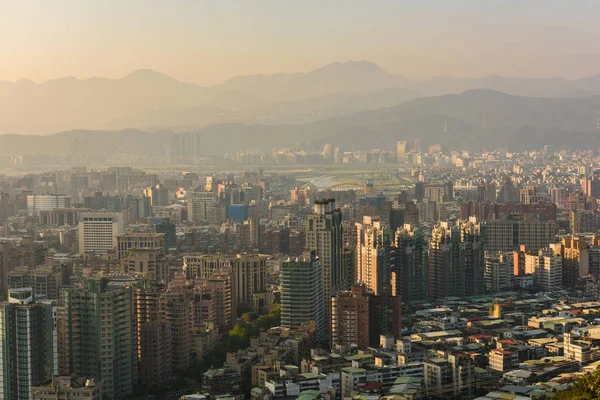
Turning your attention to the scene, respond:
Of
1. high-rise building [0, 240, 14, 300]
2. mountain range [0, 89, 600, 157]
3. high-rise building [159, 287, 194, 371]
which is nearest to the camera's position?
high-rise building [159, 287, 194, 371]

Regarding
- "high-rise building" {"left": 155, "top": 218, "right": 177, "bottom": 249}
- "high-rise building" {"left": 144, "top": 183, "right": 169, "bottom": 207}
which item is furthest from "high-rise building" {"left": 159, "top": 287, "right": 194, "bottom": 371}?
"high-rise building" {"left": 144, "top": 183, "right": 169, "bottom": 207}

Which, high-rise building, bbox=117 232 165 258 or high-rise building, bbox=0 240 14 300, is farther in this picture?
high-rise building, bbox=117 232 165 258

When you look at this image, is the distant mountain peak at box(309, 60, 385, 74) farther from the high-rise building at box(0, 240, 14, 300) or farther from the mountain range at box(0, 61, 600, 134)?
the high-rise building at box(0, 240, 14, 300)

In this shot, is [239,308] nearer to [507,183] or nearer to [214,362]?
[214,362]

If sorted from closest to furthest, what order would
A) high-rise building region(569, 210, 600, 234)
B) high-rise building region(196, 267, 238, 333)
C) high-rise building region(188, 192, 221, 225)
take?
1. high-rise building region(196, 267, 238, 333)
2. high-rise building region(569, 210, 600, 234)
3. high-rise building region(188, 192, 221, 225)

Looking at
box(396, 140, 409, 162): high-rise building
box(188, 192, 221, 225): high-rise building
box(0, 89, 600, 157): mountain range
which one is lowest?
box(188, 192, 221, 225): high-rise building

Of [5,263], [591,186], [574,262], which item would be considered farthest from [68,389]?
[591,186]

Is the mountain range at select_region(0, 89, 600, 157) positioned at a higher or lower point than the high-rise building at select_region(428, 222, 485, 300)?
higher
